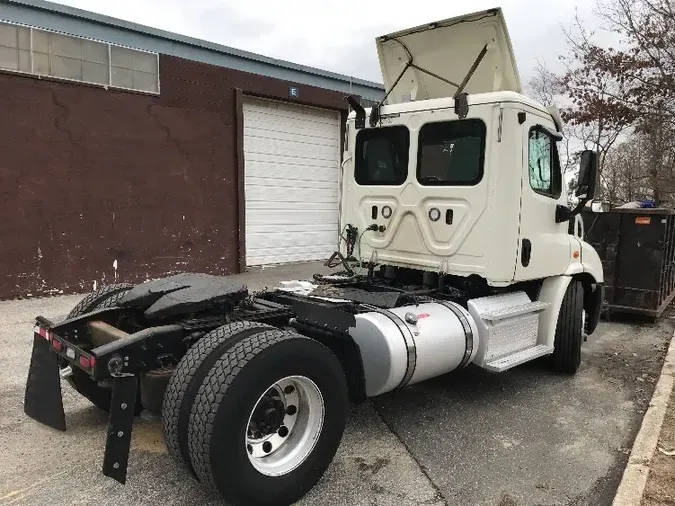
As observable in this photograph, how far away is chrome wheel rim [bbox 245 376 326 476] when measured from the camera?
3211 millimetres

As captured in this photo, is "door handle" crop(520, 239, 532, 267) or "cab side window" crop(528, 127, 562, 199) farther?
"cab side window" crop(528, 127, 562, 199)

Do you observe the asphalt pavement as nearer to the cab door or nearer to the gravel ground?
the gravel ground

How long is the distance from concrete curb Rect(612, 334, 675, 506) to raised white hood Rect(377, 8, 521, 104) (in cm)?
300

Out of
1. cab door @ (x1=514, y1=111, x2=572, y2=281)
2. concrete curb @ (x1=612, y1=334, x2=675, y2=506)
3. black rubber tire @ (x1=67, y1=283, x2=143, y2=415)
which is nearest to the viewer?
concrete curb @ (x1=612, y1=334, x2=675, y2=506)

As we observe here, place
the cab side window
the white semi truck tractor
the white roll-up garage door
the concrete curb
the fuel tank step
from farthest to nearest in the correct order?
the white roll-up garage door, the cab side window, the fuel tank step, the concrete curb, the white semi truck tractor

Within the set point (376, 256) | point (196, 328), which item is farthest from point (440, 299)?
point (196, 328)

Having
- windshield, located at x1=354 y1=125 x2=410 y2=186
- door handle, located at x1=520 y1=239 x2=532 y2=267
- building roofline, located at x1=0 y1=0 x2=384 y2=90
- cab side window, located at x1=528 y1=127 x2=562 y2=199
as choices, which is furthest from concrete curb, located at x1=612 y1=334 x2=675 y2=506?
building roofline, located at x1=0 y1=0 x2=384 y2=90

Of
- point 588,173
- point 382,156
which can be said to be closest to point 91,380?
point 382,156

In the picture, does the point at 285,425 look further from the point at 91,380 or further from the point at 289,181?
the point at 289,181

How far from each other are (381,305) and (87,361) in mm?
2182

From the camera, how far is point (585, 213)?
27.5ft

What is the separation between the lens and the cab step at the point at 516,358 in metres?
4.70

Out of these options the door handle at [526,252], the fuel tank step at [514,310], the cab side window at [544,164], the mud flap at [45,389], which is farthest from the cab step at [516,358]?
the mud flap at [45,389]

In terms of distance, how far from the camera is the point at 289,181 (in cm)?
1270
